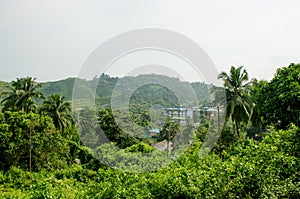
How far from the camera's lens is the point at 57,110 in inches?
698

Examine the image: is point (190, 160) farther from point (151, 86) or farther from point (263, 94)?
point (263, 94)

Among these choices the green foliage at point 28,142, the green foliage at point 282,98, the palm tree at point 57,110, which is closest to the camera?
the green foliage at point 282,98

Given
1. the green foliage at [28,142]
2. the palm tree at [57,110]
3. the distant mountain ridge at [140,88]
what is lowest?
the green foliage at [28,142]

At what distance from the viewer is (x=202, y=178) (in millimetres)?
3258

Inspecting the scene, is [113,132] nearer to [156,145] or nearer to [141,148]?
[141,148]

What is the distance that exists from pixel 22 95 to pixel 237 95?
1194 centimetres

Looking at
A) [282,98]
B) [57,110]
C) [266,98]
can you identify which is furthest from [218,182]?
[57,110]

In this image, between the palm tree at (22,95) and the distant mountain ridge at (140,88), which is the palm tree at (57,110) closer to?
the palm tree at (22,95)

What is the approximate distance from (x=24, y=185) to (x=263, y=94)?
10013 mm

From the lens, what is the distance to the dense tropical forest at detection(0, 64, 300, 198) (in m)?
3.38

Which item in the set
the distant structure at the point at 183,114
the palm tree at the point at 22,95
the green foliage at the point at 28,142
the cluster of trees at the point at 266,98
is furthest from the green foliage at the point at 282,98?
the palm tree at the point at 22,95

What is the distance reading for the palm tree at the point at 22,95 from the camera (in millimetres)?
18281

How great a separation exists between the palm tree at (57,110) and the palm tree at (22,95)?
3.53ft

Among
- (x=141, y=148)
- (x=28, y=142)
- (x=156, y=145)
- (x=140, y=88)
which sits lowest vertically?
(x=28, y=142)
